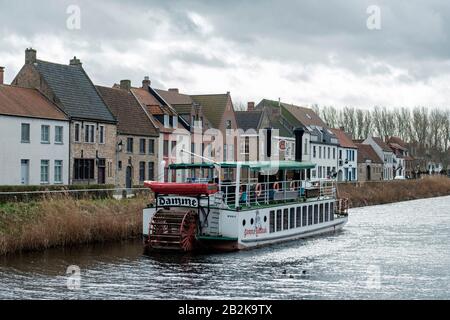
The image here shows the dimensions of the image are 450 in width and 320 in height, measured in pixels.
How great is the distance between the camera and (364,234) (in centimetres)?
4562

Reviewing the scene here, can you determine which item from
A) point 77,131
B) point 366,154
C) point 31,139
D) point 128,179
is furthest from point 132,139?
point 366,154

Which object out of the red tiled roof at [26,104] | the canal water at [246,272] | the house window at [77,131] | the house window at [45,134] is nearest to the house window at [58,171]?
the house window at [45,134]

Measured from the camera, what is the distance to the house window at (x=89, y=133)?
5484 cm

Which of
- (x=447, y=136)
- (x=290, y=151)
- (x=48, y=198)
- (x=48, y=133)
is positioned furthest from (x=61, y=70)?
(x=447, y=136)

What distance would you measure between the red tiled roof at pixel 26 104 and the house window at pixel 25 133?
763 millimetres

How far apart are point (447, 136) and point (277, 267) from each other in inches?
5301

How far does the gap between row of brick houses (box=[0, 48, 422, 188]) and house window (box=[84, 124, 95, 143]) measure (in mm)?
76

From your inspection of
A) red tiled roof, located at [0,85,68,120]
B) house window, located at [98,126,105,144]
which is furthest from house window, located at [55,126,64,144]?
house window, located at [98,126,105,144]

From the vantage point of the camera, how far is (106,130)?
56906 millimetres

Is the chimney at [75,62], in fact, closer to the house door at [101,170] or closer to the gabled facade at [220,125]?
the house door at [101,170]

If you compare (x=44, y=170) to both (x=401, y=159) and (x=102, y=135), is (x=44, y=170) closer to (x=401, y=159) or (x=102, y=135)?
(x=102, y=135)

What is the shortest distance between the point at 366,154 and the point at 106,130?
68.7 m

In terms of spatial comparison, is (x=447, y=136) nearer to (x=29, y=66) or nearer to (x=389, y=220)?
(x=389, y=220)

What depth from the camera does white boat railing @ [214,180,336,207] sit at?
1442 inches
